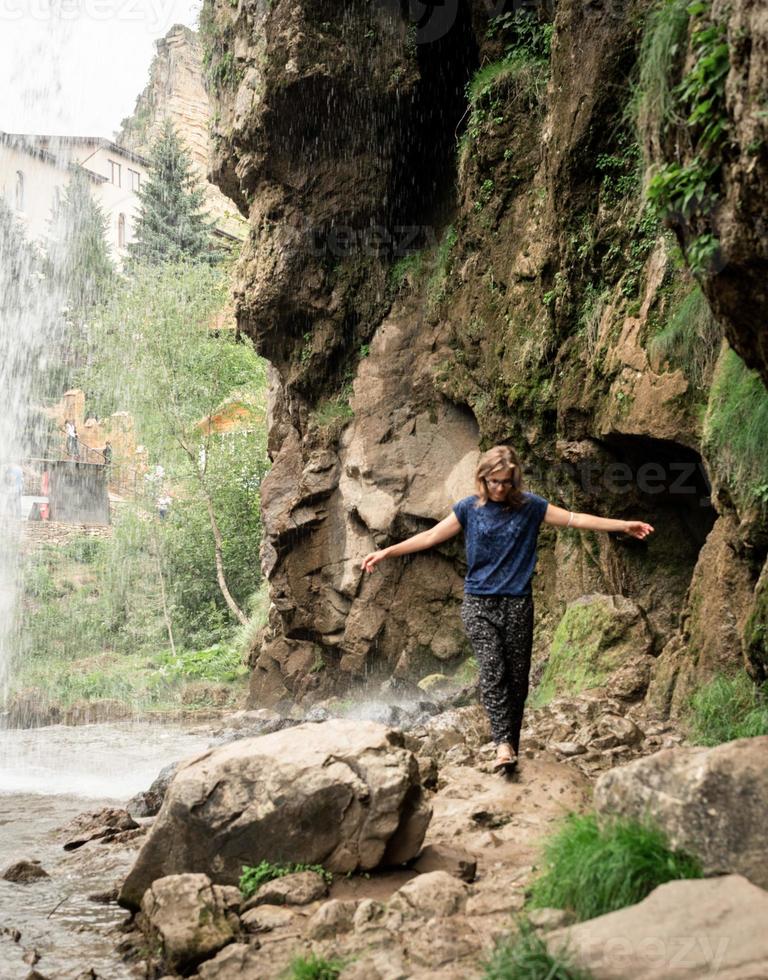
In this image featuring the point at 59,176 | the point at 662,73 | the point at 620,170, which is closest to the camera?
the point at 662,73

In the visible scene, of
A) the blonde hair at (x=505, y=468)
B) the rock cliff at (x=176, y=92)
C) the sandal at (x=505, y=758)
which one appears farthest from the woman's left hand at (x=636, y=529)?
the rock cliff at (x=176, y=92)

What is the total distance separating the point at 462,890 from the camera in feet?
15.6

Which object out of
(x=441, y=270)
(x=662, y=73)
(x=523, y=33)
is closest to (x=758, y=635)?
(x=662, y=73)

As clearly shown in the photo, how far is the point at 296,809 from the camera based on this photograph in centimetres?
540

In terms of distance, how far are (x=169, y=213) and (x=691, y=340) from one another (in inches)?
1591

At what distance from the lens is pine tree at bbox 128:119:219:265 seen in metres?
44.8

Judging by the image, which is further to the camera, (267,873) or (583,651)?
(583,651)

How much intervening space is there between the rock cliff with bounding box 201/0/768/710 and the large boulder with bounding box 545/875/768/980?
272 cm

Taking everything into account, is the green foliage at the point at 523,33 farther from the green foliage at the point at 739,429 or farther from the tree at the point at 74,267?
the tree at the point at 74,267

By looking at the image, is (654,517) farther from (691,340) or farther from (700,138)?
(700,138)

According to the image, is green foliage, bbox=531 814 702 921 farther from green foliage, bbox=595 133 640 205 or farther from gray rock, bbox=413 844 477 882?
green foliage, bbox=595 133 640 205

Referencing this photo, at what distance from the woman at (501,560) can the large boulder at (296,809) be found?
853 mm

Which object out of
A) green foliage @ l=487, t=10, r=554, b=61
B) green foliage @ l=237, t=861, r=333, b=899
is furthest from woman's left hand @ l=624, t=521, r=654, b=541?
green foliage @ l=487, t=10, r=554, b=61

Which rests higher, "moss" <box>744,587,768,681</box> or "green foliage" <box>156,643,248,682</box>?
"moss" <box>744,587,768,681</box>
